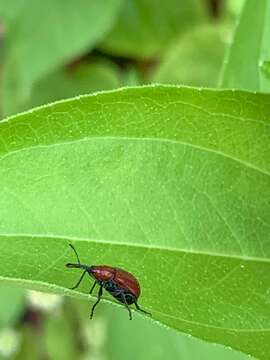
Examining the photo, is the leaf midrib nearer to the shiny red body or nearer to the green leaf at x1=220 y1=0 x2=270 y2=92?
the shiny red body

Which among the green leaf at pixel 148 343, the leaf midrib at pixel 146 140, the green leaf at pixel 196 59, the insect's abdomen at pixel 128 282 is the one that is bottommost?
the green leaf at pixel 148 343

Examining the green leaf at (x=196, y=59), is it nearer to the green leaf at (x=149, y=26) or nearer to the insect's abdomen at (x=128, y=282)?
Answer: the green leaf at (x=149, y=26)

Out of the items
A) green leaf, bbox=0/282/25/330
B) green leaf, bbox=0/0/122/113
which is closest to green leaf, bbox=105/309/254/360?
green leaf, bbox=0/282/25/330

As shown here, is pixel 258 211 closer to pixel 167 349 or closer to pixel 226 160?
pixel 226 160

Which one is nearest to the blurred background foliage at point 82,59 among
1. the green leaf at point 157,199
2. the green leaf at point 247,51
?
the green leaf at point 247,51

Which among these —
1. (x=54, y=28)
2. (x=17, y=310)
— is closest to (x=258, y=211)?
(x=17, y=310)

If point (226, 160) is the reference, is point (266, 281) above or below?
below
